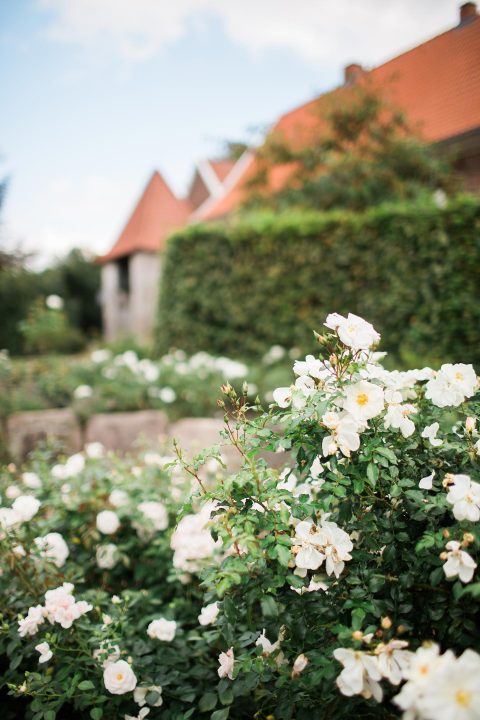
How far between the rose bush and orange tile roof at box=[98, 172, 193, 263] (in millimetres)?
14349

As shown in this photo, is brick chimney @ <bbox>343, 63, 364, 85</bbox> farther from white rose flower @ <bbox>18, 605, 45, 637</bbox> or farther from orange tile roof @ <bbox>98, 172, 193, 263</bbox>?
white rose flower @ <bbox>18, 605, 45, 637</bbox>

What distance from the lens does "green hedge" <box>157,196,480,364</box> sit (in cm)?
473

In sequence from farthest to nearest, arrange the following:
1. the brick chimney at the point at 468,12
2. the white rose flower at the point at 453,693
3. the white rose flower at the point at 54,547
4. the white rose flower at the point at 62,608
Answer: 1. the brick chimney at the point at 468,12
2. the white rose flower at the point at 54,547
3. the white rose flower at the point at 62,608
4. the white rose flower at the point at 453,693

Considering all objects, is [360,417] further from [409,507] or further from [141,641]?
[141,641]

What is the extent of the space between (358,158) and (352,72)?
2.14 m

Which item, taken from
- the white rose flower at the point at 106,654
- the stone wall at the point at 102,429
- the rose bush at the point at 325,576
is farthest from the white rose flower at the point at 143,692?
the stone wall at the point at 102,429

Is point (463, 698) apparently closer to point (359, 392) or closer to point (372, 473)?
point (372, 473)

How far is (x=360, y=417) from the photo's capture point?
4.00 feet

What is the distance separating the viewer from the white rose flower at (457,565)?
105cm

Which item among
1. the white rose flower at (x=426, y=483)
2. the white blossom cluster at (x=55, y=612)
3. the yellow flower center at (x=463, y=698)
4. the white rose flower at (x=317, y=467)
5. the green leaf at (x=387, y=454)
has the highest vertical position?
the green leaf at (x=387, y=454)

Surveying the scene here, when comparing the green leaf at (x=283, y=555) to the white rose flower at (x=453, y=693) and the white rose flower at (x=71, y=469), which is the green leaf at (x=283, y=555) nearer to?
the white rose flower at (x=453, y=693)

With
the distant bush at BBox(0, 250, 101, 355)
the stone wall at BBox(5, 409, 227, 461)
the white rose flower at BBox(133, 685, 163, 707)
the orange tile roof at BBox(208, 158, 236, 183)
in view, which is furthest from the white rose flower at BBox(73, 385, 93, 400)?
the orange tile roof at BBox(208, 158, 236, 183)

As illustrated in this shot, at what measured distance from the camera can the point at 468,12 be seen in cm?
688

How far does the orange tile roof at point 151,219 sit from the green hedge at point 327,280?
8321mm
